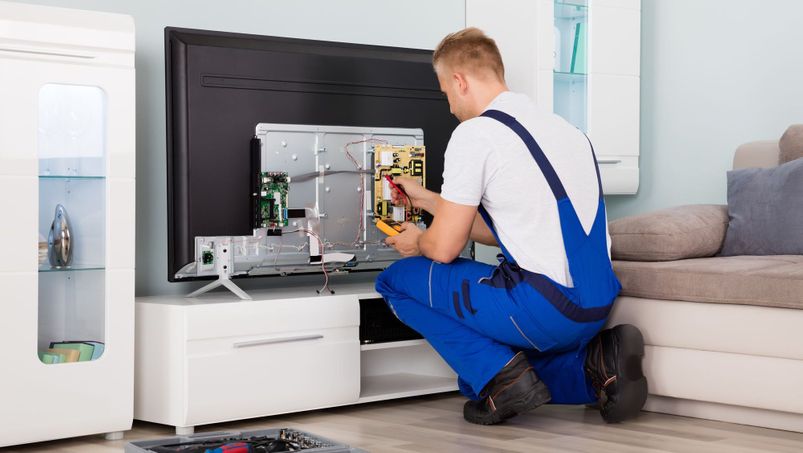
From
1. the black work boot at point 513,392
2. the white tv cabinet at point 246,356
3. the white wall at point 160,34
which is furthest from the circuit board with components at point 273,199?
the black work boot at point 513,392

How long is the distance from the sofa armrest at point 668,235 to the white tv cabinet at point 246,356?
849 mm

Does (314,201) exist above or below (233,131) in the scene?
below

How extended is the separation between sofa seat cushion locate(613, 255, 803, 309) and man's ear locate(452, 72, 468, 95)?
2.53ft

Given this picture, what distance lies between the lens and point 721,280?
9.98ft

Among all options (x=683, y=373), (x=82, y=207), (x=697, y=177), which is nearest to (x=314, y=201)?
(x=82, y=207)

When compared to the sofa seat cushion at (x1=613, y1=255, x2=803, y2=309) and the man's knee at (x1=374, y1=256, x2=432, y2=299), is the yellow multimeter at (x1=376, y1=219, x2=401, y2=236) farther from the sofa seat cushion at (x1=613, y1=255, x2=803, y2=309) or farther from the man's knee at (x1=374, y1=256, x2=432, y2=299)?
the sofa seat cushion at (x1=613, y1=255, x2=803, y2=309)

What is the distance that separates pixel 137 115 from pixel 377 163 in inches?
32.1

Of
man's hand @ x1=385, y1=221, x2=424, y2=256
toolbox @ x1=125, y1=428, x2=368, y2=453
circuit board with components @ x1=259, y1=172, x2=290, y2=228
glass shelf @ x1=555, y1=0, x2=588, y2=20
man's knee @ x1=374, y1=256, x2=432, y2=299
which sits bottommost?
toolbox @ x1=125, y1=428, x2=368, y2=453

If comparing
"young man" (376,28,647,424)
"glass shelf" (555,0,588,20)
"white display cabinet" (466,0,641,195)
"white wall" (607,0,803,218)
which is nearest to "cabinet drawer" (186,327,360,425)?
"young man" (376,28,647,424)

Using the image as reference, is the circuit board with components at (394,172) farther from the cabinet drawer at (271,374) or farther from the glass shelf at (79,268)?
the glass shelf at (79,268)

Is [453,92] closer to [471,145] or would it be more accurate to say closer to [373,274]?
[471,145]

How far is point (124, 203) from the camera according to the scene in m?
3.01

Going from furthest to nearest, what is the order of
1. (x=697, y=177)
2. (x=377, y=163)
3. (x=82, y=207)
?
1. (x=697, y=177)
2. (x=377, y=163)
3. (x=82, y=207)

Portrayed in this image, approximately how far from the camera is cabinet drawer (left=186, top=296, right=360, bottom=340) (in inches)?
119
